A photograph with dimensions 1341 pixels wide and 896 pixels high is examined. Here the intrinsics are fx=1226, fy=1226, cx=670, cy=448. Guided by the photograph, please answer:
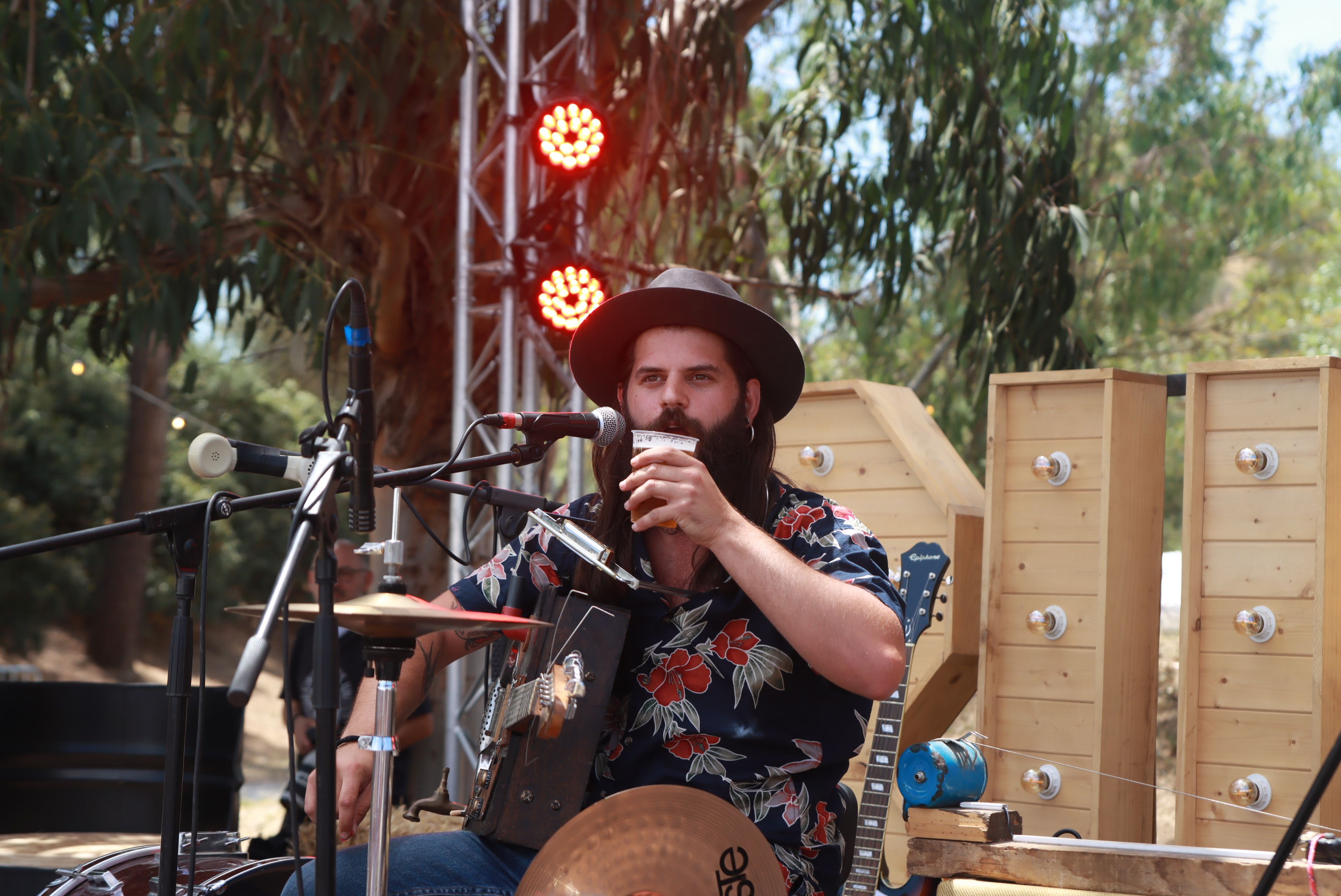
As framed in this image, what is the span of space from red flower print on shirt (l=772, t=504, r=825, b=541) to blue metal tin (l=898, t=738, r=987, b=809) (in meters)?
0.79

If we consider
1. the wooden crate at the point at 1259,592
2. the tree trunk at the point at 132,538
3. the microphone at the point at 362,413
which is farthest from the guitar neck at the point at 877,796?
the tree trunk at the point at 132,538

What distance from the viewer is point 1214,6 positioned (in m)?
12.8

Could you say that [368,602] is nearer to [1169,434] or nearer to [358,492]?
[358,492]

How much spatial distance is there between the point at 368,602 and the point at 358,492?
16 centimetres

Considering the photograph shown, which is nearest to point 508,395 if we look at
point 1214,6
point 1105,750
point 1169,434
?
point 1105,750

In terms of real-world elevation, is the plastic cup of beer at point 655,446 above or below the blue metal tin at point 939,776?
above

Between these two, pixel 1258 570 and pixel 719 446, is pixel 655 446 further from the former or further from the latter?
pixel 1258 570

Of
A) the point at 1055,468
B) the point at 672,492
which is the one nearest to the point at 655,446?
the point at 672,492

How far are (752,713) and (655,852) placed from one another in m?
0.42

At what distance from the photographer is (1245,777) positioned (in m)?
3.12

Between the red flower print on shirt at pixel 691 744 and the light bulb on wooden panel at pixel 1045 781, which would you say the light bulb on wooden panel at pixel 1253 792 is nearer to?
the light bulb on wooden panel at pixel 1045 781

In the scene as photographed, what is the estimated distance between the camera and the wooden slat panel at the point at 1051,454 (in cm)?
347

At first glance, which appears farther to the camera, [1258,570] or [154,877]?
[1258,570]

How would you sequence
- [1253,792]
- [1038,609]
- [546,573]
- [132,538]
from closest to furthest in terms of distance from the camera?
1. [546,573]
2. [1253,792]
3. [1038,609]
4. [132,538]
